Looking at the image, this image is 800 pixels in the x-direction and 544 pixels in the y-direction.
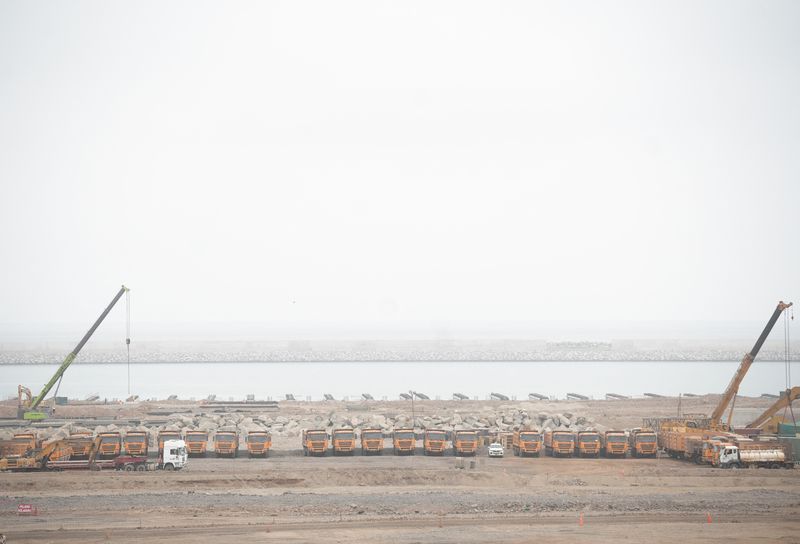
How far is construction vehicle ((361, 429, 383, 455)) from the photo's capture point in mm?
56250

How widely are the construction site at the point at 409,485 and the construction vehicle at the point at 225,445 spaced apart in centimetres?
10

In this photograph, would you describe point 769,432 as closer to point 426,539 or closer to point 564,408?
point 564,408

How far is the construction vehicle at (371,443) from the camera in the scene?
56250 mm

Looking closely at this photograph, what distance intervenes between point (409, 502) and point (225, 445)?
18654 millimetres

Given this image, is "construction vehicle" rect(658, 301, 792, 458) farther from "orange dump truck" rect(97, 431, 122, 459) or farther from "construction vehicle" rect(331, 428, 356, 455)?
"orange dump truck" rect(97, 431, 122, 459)

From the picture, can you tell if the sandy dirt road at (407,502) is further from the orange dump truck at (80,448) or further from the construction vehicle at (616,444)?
the orange dump truck at (80,448)

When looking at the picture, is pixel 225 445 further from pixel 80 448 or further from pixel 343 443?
pixel 80 448

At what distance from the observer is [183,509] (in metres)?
38.3

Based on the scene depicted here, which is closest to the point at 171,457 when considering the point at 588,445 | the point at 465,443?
the point at 465,443

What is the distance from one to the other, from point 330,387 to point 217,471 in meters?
121

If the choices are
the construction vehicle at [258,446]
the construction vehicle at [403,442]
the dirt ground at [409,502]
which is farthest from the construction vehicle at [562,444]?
the construction vehicle at [258,446]

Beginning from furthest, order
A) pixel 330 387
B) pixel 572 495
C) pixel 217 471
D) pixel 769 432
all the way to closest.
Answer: pixel 330 387, pixel 769 432, pixel 217 471, pixel 572 495

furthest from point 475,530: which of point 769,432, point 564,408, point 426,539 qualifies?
point 564,408

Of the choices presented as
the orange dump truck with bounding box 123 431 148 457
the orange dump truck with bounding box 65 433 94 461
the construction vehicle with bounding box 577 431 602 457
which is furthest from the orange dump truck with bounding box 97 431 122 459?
the construction vehicle with bounding box 577 431 602 457
